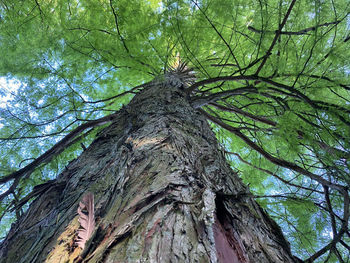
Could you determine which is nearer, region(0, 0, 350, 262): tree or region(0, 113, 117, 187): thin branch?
region(0, 0, 350, 262): tree

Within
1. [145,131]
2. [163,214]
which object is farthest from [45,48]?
[163,214]

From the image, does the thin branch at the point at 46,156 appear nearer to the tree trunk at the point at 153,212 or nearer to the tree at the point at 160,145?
the tree at the point at 160,145

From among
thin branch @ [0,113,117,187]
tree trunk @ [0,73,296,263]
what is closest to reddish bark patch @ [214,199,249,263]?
tree trunk @ [0,73,296,263]

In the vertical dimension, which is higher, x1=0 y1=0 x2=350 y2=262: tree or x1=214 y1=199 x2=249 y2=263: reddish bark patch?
x1=0 y1=0 x2=350 y2=262: tree

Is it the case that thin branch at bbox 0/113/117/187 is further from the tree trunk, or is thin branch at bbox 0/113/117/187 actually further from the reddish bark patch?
the reddish bark patch

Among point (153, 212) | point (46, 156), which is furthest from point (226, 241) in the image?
point (46, 156)

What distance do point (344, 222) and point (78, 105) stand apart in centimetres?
298

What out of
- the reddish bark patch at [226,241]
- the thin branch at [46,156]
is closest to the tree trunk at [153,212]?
the reddish bark patch at [226,241]

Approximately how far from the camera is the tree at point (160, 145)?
71 cm

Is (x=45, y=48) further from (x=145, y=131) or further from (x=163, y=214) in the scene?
(x=163, y=214)

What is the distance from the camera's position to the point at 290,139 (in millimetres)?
2027

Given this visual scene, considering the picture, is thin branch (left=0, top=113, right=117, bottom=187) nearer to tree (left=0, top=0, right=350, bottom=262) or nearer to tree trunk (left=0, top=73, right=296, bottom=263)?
tree (left=0, top=0, right=350, bottom=262)

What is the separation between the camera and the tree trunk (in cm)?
63

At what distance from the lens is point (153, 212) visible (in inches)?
27.8
